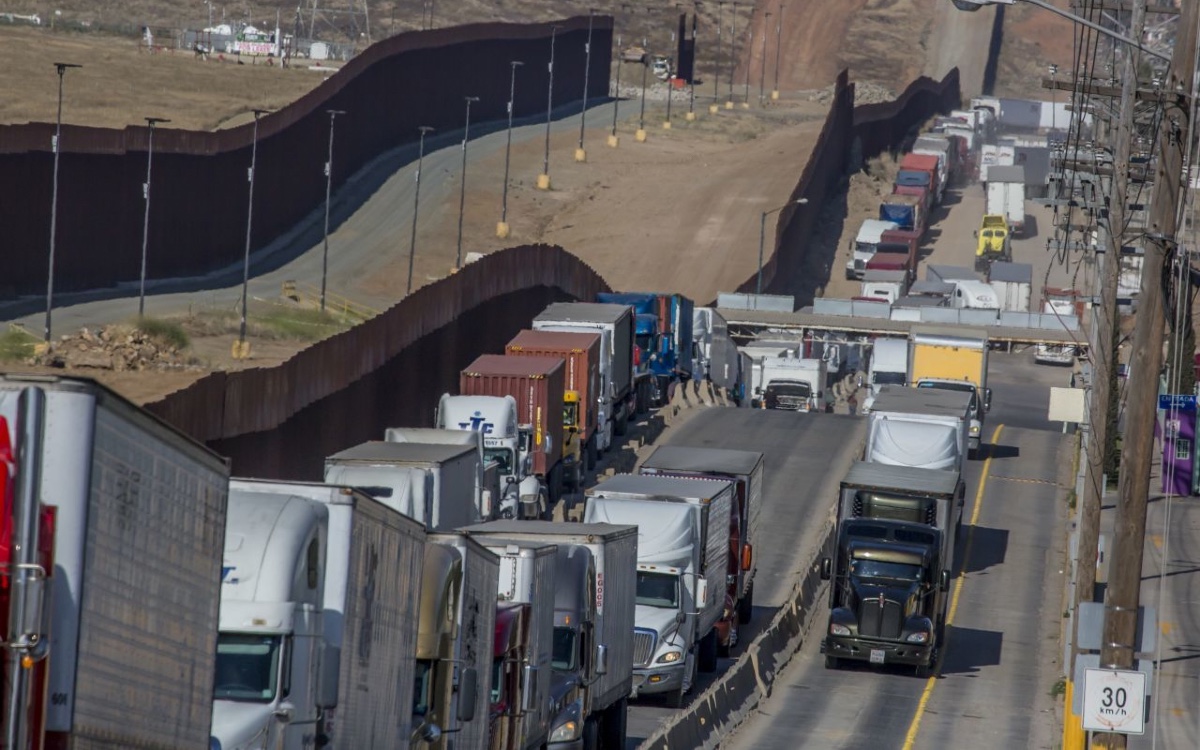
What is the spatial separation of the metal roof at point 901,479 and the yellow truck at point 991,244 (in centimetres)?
7918

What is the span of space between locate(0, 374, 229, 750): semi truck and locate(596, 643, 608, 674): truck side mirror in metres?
14.0

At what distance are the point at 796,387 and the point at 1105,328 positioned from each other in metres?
45.1

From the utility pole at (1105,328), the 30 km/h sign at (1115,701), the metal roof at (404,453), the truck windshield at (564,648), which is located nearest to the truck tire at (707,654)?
the metal roof at (404,453)

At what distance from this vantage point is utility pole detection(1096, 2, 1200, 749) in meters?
18.6

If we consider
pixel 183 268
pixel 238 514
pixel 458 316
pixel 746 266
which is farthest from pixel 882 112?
pixel 238 514

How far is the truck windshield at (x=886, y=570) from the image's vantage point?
3834cm

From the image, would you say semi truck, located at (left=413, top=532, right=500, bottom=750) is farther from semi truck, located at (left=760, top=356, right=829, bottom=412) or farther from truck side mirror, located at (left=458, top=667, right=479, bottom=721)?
semi truck, located at (left=760, top=356, right=829, bottom=412)

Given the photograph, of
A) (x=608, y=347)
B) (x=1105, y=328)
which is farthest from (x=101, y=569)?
(x=608, y=347)

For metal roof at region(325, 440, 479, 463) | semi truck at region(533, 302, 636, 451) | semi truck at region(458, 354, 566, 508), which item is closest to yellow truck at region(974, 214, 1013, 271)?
semi truck at region(533, 302, 636, 451)

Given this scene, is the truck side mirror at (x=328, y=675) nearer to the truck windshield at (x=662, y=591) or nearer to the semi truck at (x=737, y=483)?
the truck windshield at (x=662, y=591)

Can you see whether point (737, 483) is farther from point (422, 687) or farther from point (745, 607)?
point (422, 687)

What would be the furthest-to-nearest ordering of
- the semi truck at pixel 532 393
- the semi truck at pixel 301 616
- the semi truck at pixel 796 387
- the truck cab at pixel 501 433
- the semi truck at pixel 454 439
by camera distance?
the semi truck at pixel 796 387 → the semi truck at pixel 532 393 → the truck cab at pixel 501 433 → the semi truck at pixel 454 439 → the semi truck at pixel 301 616

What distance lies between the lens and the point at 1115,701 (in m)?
18.9

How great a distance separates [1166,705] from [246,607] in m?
25.8
